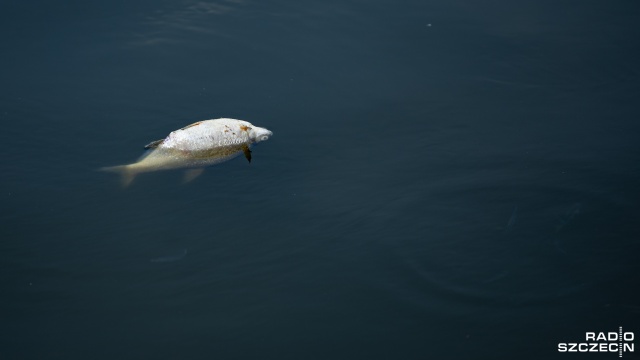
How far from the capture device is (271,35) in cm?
763

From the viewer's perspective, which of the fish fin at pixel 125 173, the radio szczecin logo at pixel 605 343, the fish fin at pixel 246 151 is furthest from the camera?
the fish fin at pixel 246 151

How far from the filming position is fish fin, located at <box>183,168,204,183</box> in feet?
18.5

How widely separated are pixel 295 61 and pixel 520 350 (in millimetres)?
3982

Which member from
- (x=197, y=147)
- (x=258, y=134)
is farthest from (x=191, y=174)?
(x=258, y=134)

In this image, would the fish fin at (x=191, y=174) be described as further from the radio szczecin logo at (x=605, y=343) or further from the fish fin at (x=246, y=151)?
the radio szczecin logo at (x=605, y=343)

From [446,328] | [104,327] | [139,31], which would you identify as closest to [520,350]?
[446,328]

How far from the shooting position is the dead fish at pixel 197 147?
5.64 meters

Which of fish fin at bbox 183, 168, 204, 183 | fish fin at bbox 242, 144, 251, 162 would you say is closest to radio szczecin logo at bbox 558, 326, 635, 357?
fish fin at bbox 242, 144, 251, 162

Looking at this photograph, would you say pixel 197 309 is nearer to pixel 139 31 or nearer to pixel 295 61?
pixel 295 61

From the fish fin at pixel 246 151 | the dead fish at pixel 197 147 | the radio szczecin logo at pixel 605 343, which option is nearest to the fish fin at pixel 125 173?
the dead fish at pixel 197 147

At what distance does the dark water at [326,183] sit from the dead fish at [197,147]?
0.12 meters

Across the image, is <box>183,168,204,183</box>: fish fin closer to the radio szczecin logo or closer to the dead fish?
the dead fish

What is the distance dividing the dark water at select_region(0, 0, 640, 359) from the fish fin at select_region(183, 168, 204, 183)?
7cm

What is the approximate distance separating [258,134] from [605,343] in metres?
3.22
